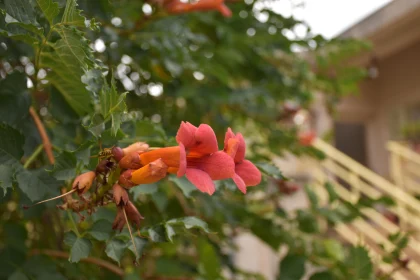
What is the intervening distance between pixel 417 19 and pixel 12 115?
3651mm

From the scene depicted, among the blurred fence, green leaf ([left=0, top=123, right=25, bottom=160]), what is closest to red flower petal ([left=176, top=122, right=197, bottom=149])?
green leaf ([left=0, top=123, right=25, bottom=160])

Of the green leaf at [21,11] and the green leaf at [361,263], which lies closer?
the green leaf at [21,11]

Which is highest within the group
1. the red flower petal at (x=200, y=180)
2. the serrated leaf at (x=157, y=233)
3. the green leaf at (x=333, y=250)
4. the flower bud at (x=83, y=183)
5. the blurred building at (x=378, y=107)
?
the red flower petal at (x=200, y=180)

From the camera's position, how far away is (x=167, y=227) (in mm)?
511

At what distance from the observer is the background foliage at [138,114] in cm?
51

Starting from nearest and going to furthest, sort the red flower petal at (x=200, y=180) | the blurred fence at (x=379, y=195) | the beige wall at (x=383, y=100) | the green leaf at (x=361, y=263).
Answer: the red flower petal at (x=200, y=180) → the green leaf at (x=361, y=263) → the blurred fence at (x=379, y=195) → the beige wall at (x=383, y=100)

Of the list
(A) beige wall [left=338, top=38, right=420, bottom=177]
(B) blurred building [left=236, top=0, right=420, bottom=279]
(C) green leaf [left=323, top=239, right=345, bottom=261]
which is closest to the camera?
(C) green leaf [left=323, top=239, right=345, bottom=261]

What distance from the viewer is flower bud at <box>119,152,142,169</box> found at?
0.48 metres

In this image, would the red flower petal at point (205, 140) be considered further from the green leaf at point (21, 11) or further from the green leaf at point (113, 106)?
the green leaf at point (21, 11)

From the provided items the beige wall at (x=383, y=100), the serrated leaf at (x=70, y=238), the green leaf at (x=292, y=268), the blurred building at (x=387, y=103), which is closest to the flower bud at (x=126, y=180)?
the serrated leaf at (x=70, y=238)

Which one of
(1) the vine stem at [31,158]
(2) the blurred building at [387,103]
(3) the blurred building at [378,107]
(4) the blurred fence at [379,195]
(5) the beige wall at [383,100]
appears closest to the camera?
(1) the vine stem at [31,158]

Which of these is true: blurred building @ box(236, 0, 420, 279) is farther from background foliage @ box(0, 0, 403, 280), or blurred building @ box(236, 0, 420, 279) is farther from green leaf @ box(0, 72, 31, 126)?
green leaf @ box(0, 72, 31, 126)

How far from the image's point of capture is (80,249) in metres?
0.50

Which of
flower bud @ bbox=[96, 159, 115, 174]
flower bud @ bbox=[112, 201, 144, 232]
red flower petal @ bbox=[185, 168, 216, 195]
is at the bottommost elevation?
flower bud @ bbox=[112, 201, 144, 232]
